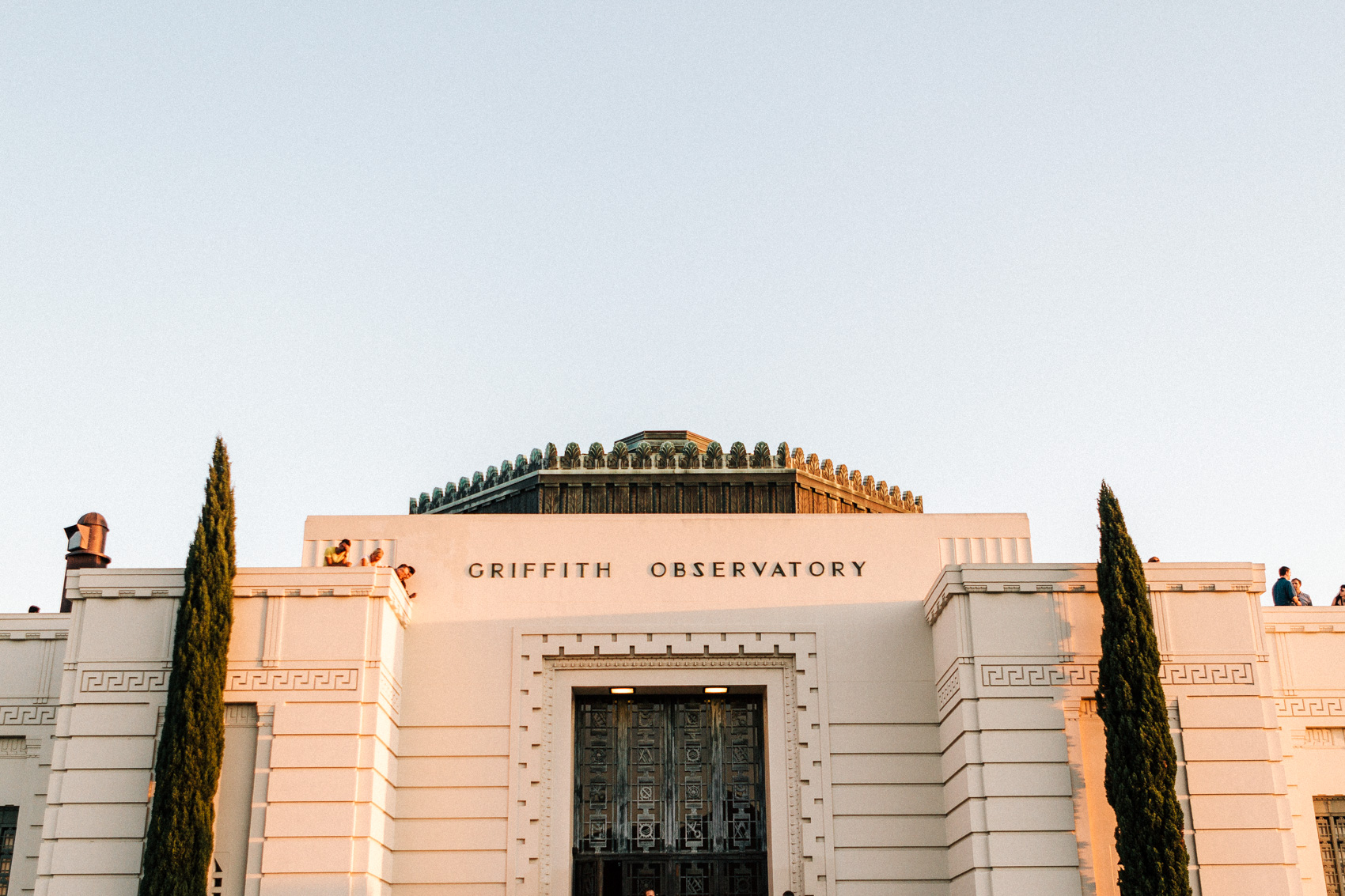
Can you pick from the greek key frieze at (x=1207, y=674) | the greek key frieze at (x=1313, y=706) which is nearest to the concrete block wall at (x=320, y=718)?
→ the greek key frieze at (x=1207, y=674)

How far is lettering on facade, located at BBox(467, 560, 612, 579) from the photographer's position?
16.9m

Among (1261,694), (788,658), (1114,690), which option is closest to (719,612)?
(788,658)

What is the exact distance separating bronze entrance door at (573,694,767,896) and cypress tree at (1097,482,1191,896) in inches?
182

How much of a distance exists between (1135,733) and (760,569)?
→ 5174mm

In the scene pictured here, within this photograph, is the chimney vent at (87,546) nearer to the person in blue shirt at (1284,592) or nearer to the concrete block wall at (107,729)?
the concrete block wall at (107,729)

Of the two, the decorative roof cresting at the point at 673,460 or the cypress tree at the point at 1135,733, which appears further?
the decorative roof cresting at the point at 673,460

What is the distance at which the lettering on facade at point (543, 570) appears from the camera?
16.9 m

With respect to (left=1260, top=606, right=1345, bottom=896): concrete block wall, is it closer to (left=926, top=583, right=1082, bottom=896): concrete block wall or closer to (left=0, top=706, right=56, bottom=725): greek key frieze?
(left=926, top=583, right=1082, bottom=896): concrete block wall

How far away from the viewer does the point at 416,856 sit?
15.4 metres

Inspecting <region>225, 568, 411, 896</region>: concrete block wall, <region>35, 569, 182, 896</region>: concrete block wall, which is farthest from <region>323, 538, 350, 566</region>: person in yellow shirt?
<region>35, 569, 182, 896</region>: concrete block wall

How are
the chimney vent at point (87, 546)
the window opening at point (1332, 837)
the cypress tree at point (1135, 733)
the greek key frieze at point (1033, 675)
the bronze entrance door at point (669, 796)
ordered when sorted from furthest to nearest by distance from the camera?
the chimney vent at point (87, 546)
the bronze entrance door at point (669, 796)
the window opening at point (1332, 837)
the greek key frieze at point (1033, 675)
the cypress tree at point (1135, 733)

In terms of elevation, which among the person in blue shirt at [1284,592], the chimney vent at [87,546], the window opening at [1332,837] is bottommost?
the window opening at [1332,837]

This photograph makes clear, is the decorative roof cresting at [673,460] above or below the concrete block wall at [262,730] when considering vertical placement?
above

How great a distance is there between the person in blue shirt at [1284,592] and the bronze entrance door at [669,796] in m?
7.09
